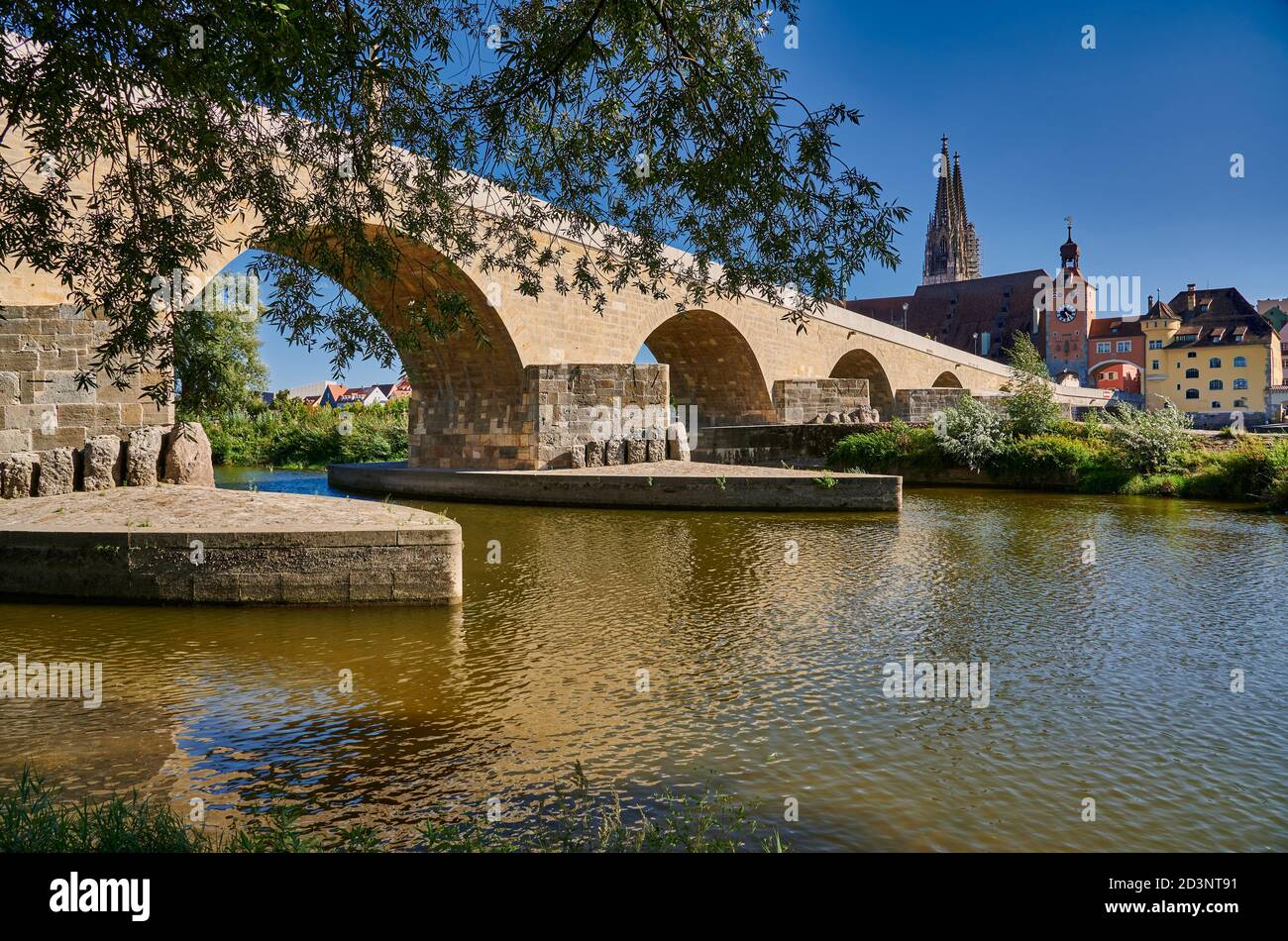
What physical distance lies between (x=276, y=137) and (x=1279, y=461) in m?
16.8

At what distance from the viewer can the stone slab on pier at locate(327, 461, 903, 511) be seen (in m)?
14.1

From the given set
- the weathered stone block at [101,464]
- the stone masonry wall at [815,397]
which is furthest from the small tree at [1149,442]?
A: the weathered stone block at [101,464]

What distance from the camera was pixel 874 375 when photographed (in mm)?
38281

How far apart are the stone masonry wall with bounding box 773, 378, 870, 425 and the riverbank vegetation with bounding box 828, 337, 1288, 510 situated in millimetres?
2435

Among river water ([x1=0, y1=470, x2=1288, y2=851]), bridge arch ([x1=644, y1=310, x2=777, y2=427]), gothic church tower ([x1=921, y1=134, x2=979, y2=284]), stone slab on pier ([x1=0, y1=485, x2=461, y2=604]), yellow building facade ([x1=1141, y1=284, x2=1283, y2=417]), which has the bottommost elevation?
river water ([x1=0, y1=470, x2=1288, y2=851])

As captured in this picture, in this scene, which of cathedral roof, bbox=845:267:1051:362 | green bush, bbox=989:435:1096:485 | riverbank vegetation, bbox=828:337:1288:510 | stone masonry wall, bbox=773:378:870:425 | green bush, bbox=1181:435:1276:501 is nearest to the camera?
green bush, bbox=1181:435:1276:501

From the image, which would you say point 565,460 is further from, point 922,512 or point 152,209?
point 152,209

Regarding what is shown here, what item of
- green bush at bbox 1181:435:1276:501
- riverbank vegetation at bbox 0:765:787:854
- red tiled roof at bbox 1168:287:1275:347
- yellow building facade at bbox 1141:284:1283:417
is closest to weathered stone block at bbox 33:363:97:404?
riverbank vegetation at bbox 0:765:787:854

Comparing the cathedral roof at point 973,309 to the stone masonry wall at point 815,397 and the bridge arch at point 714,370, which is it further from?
the stone masonry wall at point 815,397

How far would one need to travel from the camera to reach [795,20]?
17.7 feet

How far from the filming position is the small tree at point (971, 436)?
19391mm

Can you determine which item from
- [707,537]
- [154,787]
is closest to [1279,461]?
[707,537]

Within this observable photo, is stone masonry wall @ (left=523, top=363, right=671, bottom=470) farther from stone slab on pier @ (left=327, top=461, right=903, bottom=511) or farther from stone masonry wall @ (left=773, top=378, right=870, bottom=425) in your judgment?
stone masonry wall @ (left=773, top=378, right=870, bottom=425)

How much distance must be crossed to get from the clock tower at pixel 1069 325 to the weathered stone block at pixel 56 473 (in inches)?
2900
